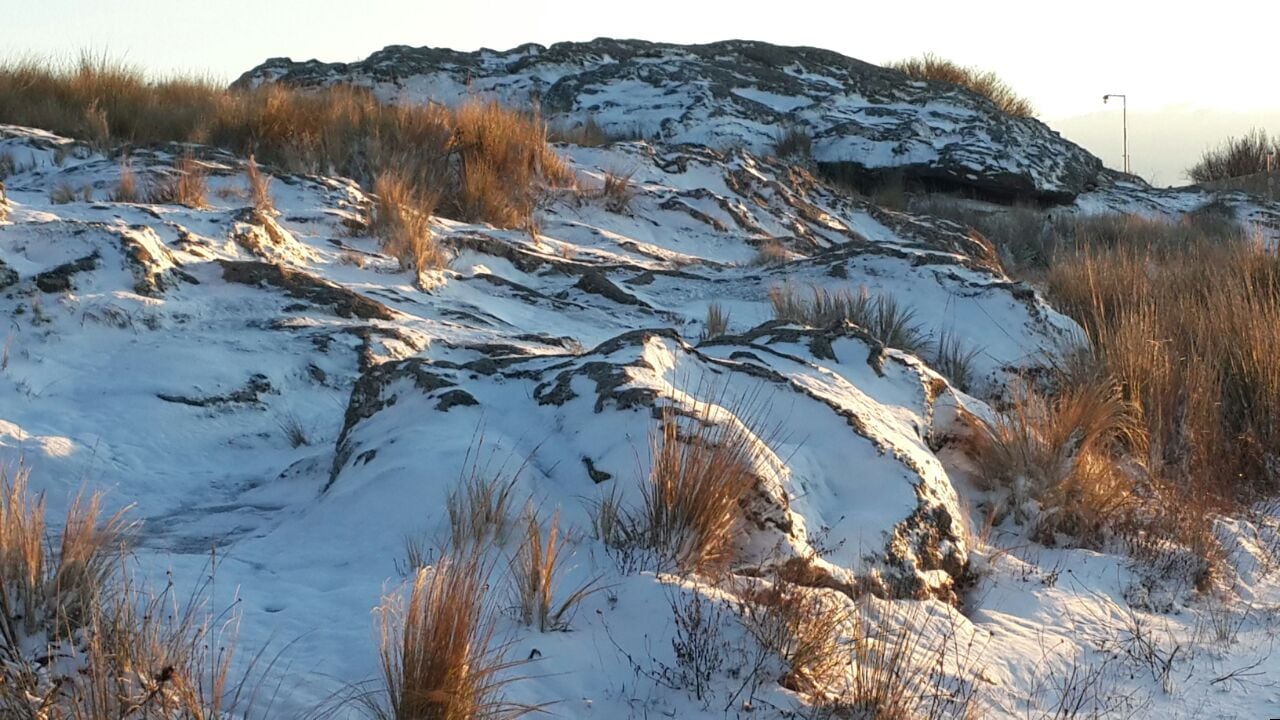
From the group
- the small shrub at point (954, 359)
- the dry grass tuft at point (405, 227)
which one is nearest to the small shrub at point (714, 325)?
the small shrub at point (954, 359)

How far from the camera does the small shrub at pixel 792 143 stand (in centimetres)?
1289

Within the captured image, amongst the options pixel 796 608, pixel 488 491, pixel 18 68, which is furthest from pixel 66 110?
pixel 796 608

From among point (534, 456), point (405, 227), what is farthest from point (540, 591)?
point (405, 227)

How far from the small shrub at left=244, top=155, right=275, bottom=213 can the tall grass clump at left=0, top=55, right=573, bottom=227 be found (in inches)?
45.9

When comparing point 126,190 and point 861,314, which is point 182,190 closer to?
point 126,190

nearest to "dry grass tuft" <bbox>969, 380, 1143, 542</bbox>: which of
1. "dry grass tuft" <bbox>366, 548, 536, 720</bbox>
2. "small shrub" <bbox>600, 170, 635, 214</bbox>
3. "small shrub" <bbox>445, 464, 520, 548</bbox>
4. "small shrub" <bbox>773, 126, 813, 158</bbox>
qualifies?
"small shrub" <bbox>445, 464, 520, 548</bbox>

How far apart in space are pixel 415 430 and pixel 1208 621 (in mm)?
2421

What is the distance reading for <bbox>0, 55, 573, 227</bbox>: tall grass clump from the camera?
810 centimetres

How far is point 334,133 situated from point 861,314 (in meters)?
5.01

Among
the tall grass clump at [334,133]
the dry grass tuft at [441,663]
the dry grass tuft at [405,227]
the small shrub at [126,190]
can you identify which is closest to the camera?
the dry grass tuft at [441,663]

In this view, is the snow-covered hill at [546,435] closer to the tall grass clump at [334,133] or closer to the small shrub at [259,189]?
the small shrub at [259,189]

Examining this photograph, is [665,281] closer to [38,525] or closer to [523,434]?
[523,434]

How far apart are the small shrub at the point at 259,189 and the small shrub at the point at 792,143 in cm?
721

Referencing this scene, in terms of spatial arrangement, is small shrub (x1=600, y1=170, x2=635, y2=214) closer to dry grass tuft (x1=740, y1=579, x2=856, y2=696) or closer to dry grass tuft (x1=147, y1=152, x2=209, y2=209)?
dry grass tuft (x1=147, y1=152, x2=209, y2=209)
